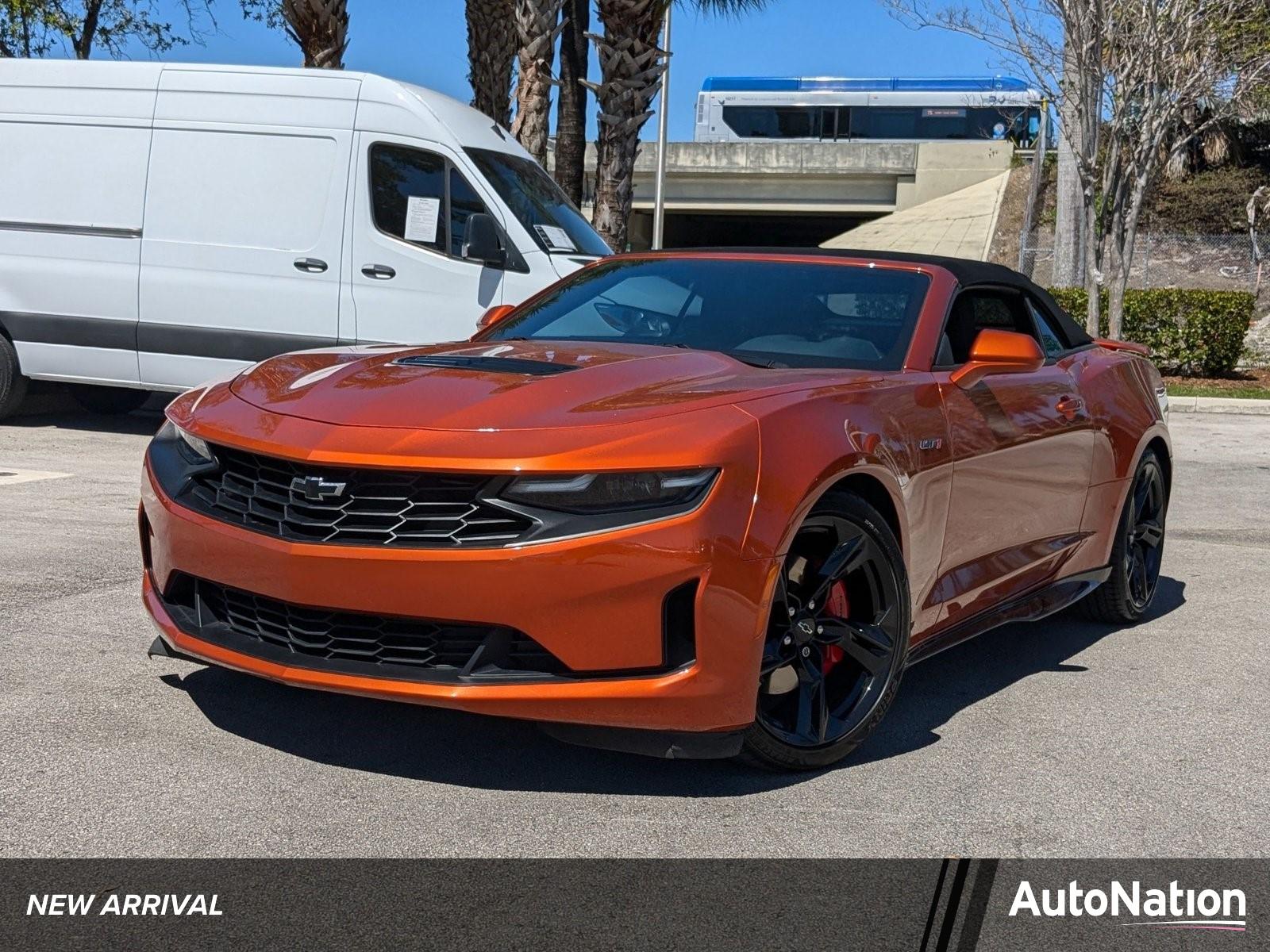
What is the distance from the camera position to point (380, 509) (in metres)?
3.53

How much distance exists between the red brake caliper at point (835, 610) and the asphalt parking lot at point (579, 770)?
27 centimetres

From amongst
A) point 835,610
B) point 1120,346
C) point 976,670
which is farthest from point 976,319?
point 835,610

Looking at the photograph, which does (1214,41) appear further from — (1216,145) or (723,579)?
(1216,145)

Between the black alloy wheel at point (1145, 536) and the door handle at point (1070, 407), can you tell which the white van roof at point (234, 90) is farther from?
the door handle at point (1070, 407)

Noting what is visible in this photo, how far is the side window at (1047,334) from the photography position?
575cm

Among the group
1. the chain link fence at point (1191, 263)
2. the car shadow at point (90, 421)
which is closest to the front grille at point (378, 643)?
the car shadow at point (90, 421)

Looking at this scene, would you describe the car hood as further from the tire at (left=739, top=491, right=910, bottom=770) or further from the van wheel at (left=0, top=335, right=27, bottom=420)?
the van wheel at (left=0, top=335, right=27, bottom=420)

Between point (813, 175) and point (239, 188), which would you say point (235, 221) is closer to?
point (239, 188)

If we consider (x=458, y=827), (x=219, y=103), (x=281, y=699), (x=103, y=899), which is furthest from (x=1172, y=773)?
(x=219, y=103)

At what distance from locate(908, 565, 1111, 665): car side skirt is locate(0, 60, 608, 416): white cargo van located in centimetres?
515

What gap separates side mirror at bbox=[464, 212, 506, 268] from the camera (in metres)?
9.62

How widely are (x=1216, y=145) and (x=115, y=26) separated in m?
28.1

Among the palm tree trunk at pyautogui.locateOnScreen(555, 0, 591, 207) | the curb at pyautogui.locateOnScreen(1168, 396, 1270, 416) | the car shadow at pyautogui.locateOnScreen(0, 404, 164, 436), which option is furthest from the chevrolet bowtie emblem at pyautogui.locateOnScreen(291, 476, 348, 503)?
the palm tree trunk at pyautogui.locateOnScreen(555, 0, 591, 207)

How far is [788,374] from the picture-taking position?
165 inches
